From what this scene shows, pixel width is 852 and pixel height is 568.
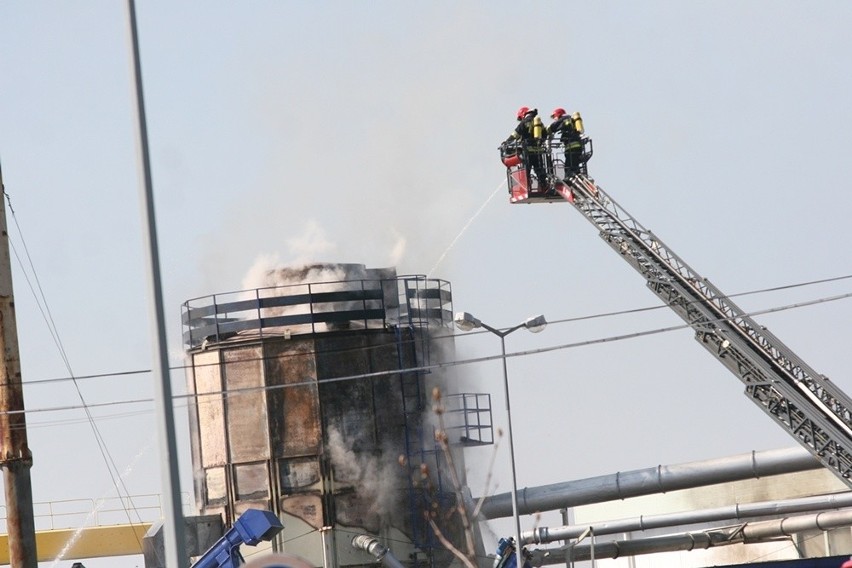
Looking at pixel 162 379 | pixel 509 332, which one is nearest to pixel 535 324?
pixel 509 332

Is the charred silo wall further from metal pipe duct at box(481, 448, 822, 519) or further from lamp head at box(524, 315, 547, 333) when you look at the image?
lamp head at box(524, 315, 547, 333)

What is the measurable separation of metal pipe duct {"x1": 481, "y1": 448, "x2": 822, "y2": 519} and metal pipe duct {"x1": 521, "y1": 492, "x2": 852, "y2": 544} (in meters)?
0.94

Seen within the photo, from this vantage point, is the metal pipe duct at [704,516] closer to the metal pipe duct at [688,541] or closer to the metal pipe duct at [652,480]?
the metal pipe duct at [688,541]

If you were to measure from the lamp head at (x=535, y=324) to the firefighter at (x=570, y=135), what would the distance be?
5.09m

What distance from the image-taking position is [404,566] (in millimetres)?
34625

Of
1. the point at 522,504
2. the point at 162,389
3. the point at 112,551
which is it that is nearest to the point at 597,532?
the point at 522,504

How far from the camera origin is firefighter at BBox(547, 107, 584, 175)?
32.8 m

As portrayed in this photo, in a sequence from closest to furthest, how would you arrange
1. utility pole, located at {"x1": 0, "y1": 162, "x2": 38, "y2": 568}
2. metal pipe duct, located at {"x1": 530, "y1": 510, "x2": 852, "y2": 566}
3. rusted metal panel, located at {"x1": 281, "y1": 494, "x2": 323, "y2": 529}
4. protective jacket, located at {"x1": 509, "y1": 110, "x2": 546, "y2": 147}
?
utility pole, located at {"x1": 0, "y1": 162, "x2": 38, "y2": 568}
protective jacket, located at {"x1": 509, "y1": 110, "x2": 546, "y2": 147}
rusted metal panel, located at {"x1": 281, "y1": 494, "x2": 323, "y2": 529}
metal pipe duct, located at {"x1": 530, "y1": 510, "x2": 852, "y2": 566}

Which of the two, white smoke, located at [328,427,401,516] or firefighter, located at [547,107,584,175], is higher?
firefighter, located at [547,107,584,175]

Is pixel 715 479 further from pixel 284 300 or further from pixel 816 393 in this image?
pixel 284 300

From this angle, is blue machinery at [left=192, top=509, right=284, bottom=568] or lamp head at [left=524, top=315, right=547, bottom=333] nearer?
blue machinery at [left=192, top=509, right=284, bottom=568]

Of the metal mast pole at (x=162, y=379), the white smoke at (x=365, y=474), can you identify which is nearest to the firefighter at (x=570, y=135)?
the white smoke at (x=365, y=474)

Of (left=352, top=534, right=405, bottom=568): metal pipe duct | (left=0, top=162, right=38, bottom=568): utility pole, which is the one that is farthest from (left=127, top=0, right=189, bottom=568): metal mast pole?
(left=352, top=534, right=405, bottom=568): metal pipe duct

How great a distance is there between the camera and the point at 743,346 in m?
28.0
